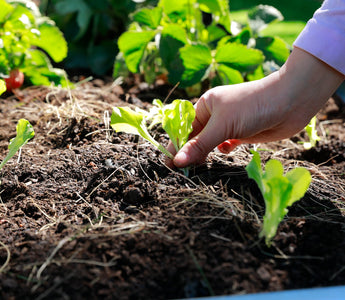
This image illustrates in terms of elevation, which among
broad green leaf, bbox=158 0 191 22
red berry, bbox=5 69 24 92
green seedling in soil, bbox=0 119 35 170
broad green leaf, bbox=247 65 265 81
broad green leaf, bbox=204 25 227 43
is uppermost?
broad green leaf, bbox=158 0 191 22

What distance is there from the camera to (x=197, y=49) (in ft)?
6.56

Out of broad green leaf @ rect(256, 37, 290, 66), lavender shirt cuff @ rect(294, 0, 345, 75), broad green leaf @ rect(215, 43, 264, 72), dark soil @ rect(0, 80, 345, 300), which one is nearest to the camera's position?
dark soil @ rect(0, 80, 345, 300)

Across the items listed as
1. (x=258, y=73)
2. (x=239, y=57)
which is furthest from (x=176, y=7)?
(x=258, y=73)

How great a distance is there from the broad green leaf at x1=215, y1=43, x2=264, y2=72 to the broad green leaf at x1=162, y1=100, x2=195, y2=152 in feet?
2.26

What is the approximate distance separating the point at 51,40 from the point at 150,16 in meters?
0.58

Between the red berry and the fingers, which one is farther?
the red berry

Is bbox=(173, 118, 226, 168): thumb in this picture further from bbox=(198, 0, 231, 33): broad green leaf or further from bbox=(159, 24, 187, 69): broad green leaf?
bbox=(198, 0, 231, 33): broad green leaf

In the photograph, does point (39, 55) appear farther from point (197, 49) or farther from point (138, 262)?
point (138, 262)

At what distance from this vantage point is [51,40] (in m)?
2.28

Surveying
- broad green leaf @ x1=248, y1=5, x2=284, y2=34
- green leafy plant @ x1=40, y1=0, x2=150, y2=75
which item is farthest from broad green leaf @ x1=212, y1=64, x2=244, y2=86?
green leafy plant @ x1=40, y1=0, x2=150, y2=75

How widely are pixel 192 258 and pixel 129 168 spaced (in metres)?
0.51

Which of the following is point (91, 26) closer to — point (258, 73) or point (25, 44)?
point (25, 44)

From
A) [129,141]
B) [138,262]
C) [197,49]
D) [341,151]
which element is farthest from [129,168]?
[341,151]

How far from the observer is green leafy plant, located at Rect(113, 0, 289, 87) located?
6.64ft
